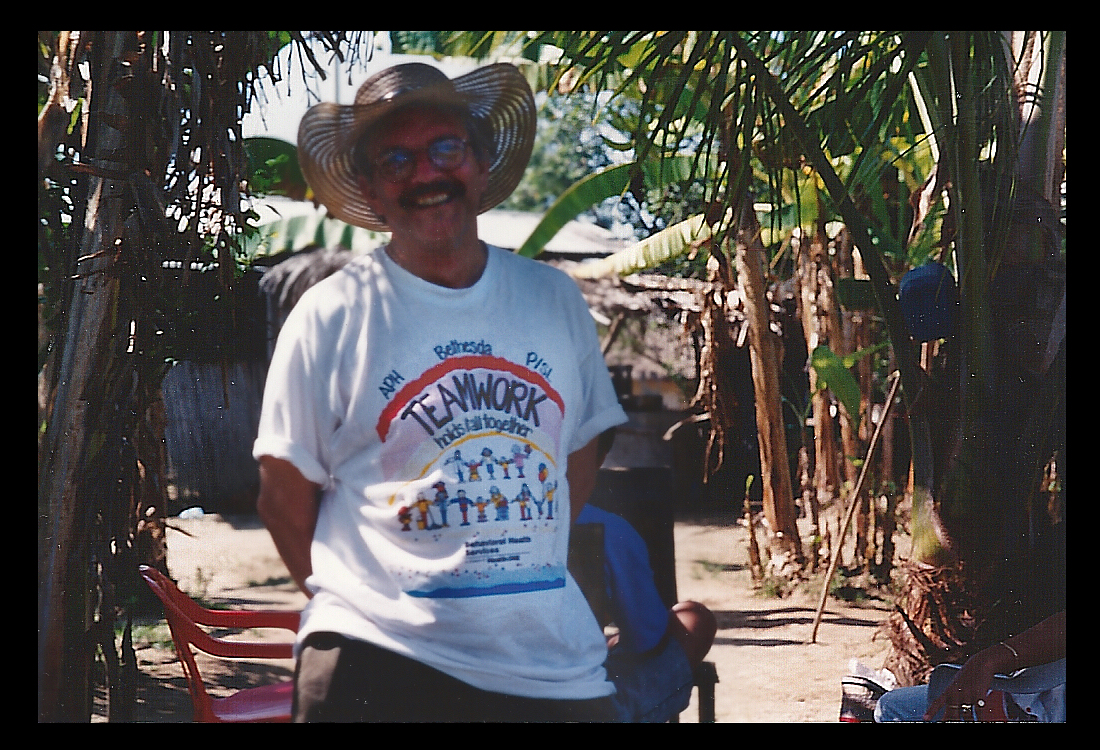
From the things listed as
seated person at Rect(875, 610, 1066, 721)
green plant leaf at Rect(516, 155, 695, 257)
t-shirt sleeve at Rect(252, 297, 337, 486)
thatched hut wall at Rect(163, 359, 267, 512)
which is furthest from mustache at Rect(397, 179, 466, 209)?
seated person at Rect(875, 610, 1066, 721)

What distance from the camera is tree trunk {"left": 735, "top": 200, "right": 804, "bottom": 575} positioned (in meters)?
3.63

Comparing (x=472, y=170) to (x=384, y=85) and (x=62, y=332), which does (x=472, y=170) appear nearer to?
(x=384, y=85)

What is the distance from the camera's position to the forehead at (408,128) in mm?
3494

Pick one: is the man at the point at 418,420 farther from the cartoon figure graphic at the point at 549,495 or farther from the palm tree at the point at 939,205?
the palm tree at the point at 939,205

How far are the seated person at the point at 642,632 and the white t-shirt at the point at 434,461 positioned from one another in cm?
16

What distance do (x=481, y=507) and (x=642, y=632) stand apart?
0.70 meters

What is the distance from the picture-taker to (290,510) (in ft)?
11.6

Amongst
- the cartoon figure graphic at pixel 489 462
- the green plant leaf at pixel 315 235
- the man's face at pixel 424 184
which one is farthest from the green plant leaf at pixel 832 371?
the green plant leaf at pixel 315 235

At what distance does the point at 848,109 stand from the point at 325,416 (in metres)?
2.04

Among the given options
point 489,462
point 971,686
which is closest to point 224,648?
point 489,462

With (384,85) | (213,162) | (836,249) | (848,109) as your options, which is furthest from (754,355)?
(213,162)

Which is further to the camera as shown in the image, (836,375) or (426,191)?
(836,375)

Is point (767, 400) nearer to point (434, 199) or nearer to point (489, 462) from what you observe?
point (489, 462)

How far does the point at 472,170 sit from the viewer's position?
3.53 meters
